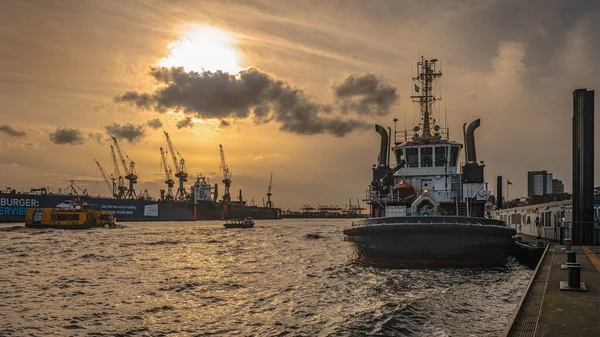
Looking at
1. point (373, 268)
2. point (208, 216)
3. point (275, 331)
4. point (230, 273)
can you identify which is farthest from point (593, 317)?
point (208, 216)

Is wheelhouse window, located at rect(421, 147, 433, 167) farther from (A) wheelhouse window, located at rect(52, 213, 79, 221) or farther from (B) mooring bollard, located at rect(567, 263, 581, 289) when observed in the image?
(A) wheelhouse window, located at rect(52, 213, 79, 221)

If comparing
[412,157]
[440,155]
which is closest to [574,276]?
[440,155]

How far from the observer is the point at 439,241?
23.3 metres

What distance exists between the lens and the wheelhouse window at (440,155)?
30875 millimetres

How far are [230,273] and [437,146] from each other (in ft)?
51.2

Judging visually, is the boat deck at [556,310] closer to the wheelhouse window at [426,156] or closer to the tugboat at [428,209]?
the tugboat at [428,209]

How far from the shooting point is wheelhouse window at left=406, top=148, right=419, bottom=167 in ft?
103

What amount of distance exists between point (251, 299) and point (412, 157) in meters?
17.1

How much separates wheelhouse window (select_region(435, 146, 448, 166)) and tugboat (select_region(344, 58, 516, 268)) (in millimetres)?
65

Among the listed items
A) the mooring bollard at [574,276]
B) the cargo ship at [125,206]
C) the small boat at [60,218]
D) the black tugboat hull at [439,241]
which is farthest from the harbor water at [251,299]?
the cargo ship at [125,206]

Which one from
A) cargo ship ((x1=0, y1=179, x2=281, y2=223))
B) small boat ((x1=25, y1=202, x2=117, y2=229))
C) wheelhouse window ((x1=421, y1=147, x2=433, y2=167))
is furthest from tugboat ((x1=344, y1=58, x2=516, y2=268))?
cargo ship ((x1=0, y1=179, x2=281, y2=223))

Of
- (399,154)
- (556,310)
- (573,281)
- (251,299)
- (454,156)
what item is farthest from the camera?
(399,154)

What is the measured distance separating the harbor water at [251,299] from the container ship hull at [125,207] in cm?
9280

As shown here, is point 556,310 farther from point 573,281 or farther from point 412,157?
point 412,157
